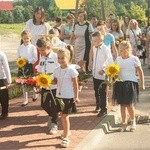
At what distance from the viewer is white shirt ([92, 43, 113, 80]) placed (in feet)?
29.3

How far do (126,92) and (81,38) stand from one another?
5.22 meters

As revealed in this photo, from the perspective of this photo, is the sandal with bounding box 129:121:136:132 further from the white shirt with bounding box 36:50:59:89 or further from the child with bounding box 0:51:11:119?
the child with bounding box 0:51:11:119

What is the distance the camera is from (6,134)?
7.91 meters

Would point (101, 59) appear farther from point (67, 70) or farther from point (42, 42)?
point (67, 70)

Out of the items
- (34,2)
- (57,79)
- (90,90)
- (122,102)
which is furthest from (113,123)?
(34,2)

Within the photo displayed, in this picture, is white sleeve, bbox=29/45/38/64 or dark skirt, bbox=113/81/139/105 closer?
dark skirt, bbox=113/81/139/105

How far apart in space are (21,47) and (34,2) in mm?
79410

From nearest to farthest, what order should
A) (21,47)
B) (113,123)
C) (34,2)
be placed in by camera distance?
1. (113,123)
2. (21,47)
3. (34,2)

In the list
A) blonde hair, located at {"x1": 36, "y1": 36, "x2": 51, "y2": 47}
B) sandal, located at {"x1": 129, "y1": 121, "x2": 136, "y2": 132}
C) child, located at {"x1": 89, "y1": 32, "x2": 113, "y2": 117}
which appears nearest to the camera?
blonde hair, located at {"x1": 36, "y1": 36, "x2": 51, "y2": 47}

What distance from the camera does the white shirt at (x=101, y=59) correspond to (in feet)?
29.3

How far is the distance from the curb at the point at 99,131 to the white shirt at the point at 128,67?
35.7 inches

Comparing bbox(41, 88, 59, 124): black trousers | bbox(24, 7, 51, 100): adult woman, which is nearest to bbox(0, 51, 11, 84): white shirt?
bbox(41, 88, 59, 124): black trousers

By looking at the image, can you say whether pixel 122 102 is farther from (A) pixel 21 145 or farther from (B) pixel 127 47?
(A) pixel 21 145

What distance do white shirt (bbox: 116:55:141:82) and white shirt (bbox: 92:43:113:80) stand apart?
2.07 feet
